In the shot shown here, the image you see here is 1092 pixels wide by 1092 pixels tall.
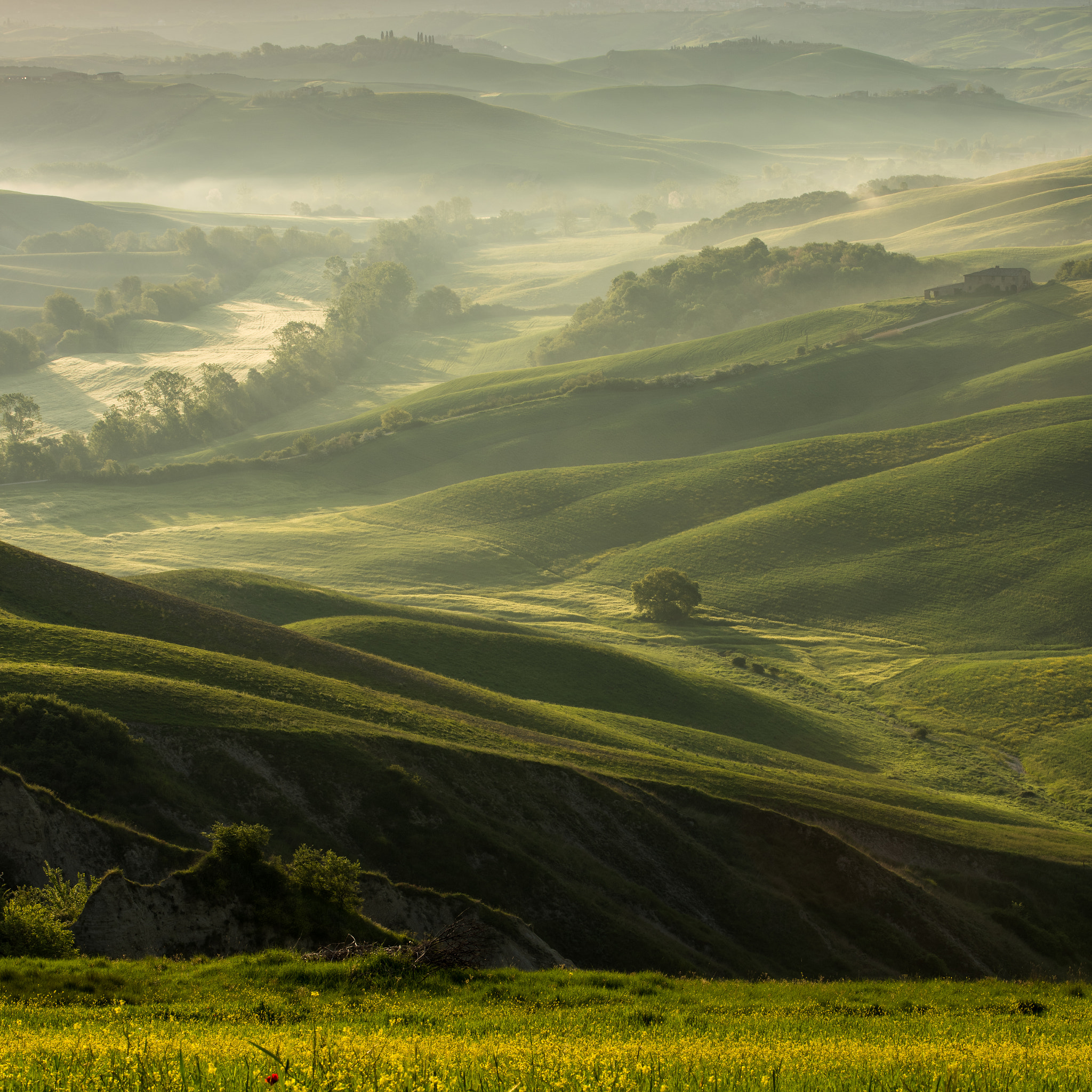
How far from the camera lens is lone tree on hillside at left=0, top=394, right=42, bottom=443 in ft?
600

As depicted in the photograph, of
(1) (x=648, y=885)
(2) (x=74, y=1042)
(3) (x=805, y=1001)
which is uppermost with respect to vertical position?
(2) (x=74, y=1042)

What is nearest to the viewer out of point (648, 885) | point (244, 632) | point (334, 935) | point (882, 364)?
point (334, 935)

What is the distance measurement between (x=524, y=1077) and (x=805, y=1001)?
Answer: 14385 mm

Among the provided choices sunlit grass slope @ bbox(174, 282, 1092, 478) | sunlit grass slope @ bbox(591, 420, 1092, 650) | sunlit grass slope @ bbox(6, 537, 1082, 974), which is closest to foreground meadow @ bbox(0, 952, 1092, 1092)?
sunlit grass slope @ bbox(6, 537, 1082, 974)

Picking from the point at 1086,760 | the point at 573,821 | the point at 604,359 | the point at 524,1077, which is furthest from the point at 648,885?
the point at 604,359

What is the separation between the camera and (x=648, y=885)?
1422 inches

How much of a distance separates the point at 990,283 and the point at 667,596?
427 ft

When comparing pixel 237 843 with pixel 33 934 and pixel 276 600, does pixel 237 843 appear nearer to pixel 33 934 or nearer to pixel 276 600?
pixel 33 934

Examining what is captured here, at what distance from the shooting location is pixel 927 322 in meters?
181

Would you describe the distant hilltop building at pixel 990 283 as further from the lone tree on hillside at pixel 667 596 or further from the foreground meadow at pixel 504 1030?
the foreground meadow at pixel 504 1030

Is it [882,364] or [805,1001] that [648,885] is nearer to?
[805,1001]

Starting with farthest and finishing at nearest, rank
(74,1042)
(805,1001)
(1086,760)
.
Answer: (1086,760), (805,1001), (74,1042)

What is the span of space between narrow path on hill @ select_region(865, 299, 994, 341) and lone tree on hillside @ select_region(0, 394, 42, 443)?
539 ft

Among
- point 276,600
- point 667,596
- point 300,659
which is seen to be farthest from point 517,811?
point 667,596
